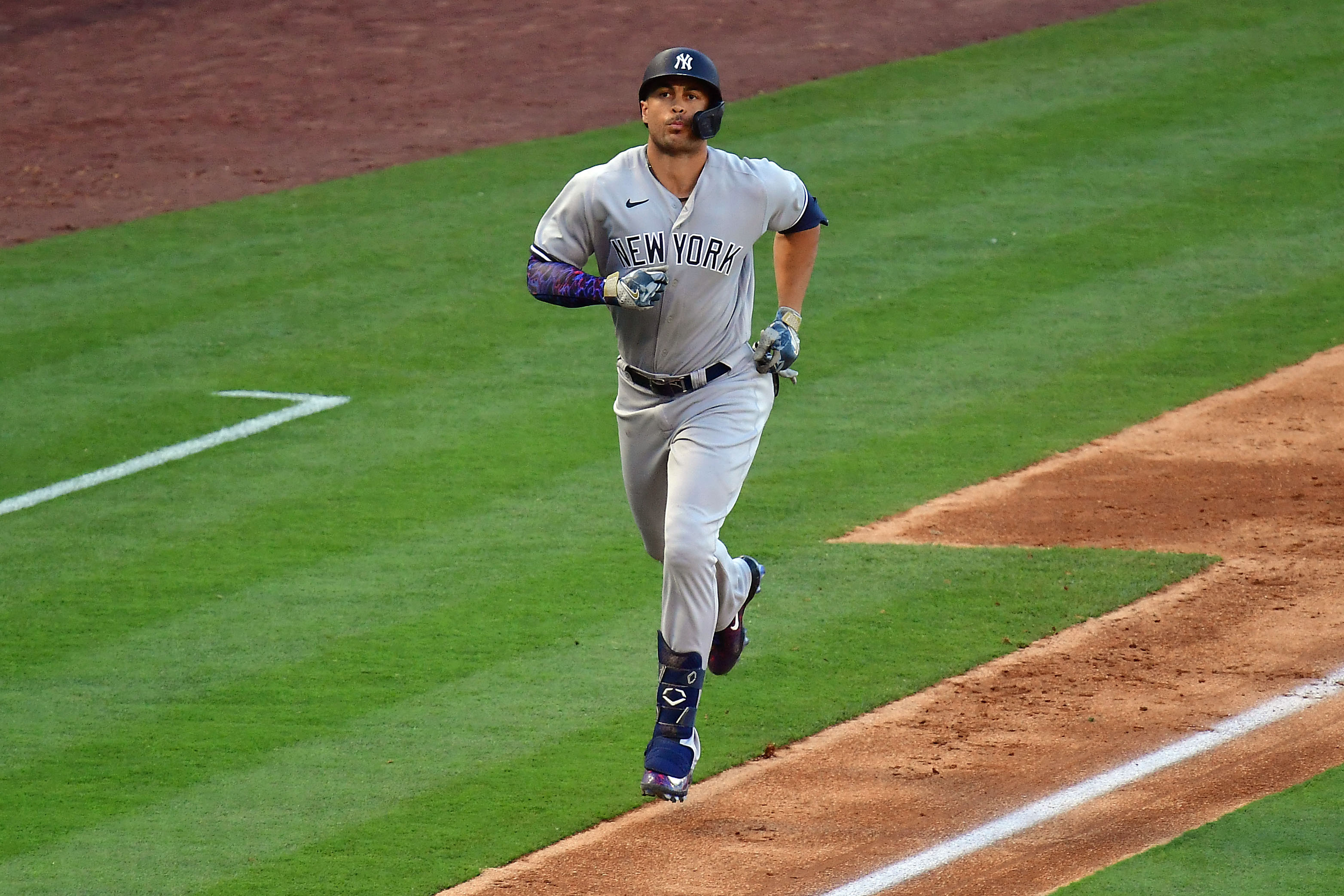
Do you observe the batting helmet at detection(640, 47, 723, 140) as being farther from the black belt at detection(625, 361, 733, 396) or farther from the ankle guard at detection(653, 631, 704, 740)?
the ankle guard at detection(653, 631, 704, 740)

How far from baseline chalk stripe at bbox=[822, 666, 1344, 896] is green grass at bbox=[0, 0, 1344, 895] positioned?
3.27ft

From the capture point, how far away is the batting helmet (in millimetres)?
5789

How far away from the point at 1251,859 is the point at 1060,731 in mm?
1229

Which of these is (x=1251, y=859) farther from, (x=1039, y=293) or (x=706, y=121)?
(x=1039, y=293)

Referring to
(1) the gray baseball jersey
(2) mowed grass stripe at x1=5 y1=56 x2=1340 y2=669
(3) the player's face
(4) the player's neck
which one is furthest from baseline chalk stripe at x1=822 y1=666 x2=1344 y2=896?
(2) mowed grass stripe at x1=5 y1=56 x2=1340 y2=669

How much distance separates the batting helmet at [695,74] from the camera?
228 inches

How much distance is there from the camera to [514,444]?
990 centimetres

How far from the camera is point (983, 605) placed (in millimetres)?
7699

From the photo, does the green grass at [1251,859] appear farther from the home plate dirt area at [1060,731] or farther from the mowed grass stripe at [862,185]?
the mowed grass stripe at [862,185]

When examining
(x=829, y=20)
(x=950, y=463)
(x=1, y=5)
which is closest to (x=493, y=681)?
(x=950, y=463)

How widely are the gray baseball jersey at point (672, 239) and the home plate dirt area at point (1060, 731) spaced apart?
143cm

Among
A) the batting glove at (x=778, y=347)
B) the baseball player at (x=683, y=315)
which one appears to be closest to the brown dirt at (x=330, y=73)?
the baseball player at (x=683, y=315)

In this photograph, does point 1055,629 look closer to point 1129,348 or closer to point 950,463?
point 950,463

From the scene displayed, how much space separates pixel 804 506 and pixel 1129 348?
302 cm
